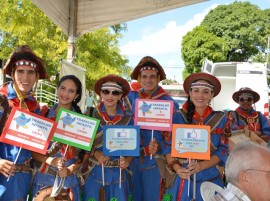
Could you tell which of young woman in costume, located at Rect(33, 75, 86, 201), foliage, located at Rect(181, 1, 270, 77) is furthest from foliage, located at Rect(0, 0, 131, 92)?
foliage, located at Rect(181, 1, 270, 77)

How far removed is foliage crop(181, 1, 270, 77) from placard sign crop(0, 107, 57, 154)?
26768 millimetres

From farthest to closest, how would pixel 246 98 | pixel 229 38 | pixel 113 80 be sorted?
1. pixel 229 38
2. pixel 246 98
3. pixel 113 80

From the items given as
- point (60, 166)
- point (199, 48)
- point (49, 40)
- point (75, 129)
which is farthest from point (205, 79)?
point (199, 48)

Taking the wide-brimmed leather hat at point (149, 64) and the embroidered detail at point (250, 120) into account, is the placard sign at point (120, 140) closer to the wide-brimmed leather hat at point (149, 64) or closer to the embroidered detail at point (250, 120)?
the wide-brimmed leather hat at point (149, 64)

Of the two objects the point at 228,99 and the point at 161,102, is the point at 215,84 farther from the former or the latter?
the point at 228,99

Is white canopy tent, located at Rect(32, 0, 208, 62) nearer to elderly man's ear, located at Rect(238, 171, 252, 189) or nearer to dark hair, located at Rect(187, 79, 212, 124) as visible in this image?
dark hair, located at Rect(187, 79, 212, 124)

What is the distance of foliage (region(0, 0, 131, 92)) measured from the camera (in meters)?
13.1

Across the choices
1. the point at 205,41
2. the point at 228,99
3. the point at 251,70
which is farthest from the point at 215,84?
the point at 205,41

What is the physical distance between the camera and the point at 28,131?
3469 millimetres

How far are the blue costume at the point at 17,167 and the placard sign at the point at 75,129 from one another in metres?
0.32

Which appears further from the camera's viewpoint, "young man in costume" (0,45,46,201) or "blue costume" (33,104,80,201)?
"blue costume" (33,104,80,201)

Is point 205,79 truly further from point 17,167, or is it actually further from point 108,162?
point 17,167

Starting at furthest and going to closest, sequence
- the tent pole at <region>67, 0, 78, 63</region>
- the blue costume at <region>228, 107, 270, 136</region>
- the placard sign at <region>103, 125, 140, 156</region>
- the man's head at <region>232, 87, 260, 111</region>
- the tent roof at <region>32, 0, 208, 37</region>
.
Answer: the tent pole at <region>67, 0, 78, 63</region>
the tent roof at <region>32, 0, 208, 37</region>
the man's head at <region>232, 87, 260, 111</region>
the blue costume at <region>228, 107, 270, 136</region>
the placard sign at <region>103, 125, 140, 156</region>

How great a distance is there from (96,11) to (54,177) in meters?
3.47
